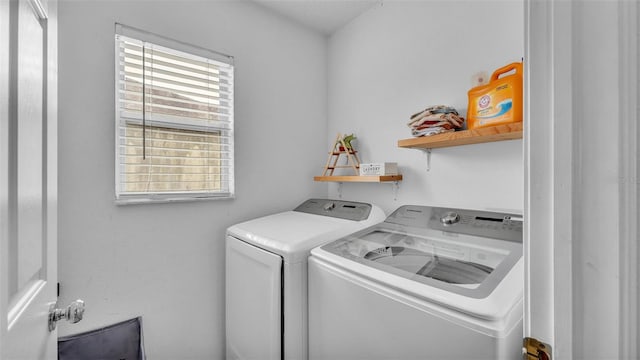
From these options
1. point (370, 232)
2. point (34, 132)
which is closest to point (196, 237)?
point (370, 232)

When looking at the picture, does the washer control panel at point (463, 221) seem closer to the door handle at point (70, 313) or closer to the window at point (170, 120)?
the window at point (170, 120)

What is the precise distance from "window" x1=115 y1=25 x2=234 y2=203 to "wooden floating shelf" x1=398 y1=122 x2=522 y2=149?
4.21 ft

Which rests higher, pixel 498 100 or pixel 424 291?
pixel 498 100

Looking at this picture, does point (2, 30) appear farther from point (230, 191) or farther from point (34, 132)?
point (230, 191)

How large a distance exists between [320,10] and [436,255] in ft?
6.57

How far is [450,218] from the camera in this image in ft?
4.82

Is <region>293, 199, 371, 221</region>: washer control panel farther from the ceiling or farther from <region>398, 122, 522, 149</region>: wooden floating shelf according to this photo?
the ceiling

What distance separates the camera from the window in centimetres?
163

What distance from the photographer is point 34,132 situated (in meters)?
0.66

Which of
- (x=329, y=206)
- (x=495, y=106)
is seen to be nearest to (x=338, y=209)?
(x=329, y=206)

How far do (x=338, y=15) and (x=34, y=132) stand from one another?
2188mm

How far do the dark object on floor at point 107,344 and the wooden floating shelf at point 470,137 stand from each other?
1965mm

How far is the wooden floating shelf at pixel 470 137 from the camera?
1.25m

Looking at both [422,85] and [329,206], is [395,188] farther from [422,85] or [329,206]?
[422,85]
